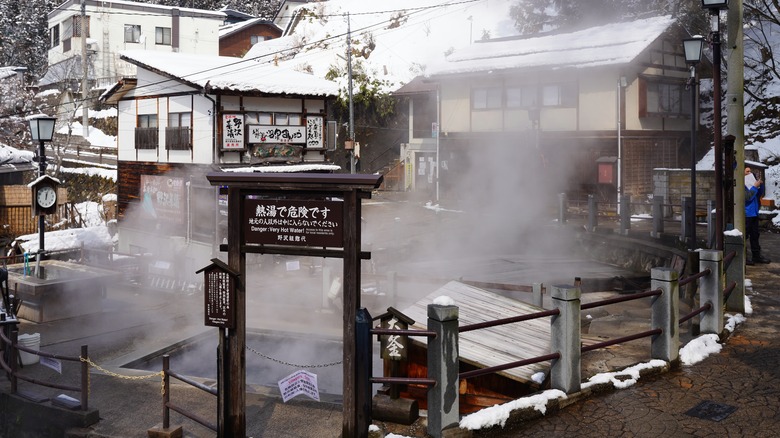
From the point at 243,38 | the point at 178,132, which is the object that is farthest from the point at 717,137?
the point at 243,38

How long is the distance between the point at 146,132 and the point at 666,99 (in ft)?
73.5

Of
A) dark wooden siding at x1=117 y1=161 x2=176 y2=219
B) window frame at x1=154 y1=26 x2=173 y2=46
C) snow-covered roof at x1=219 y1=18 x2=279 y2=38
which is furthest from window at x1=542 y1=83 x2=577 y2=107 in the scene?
snow-covered roof at x1=219 y1=18 x2=279 y2=38

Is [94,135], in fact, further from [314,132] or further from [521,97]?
[521,97]

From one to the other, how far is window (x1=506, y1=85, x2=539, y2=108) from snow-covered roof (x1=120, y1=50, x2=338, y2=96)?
9.90 m

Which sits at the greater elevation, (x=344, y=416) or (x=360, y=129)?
(x=360, y=129)

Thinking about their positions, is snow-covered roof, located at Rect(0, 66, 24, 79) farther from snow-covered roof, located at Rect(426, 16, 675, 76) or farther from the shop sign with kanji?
the shop sign with kanji

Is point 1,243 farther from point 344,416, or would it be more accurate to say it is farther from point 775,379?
point 775,379

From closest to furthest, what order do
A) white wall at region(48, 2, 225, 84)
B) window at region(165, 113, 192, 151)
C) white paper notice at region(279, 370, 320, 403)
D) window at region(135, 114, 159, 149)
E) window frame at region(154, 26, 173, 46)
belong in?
1. white paper notice at region(279, 370, 320, 403)
2. window at region(165, 113, 192, 151)
3. window at region(135, 114, 159, 149)
4. white wall at region(48, 2, 225, 84)
5. window frame at region(154, 26, 173, 46)

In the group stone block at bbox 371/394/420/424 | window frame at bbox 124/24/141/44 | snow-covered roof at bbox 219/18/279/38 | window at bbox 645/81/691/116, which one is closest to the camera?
stone block at bbox 371/394/420/424

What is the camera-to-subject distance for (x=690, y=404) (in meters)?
7.51

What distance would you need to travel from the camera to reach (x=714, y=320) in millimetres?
9812

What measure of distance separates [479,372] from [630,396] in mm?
2175

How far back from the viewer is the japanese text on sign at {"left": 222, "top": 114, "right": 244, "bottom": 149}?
2308 cm

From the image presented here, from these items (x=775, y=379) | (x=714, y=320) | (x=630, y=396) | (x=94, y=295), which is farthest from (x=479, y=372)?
(x=94, y=295)
